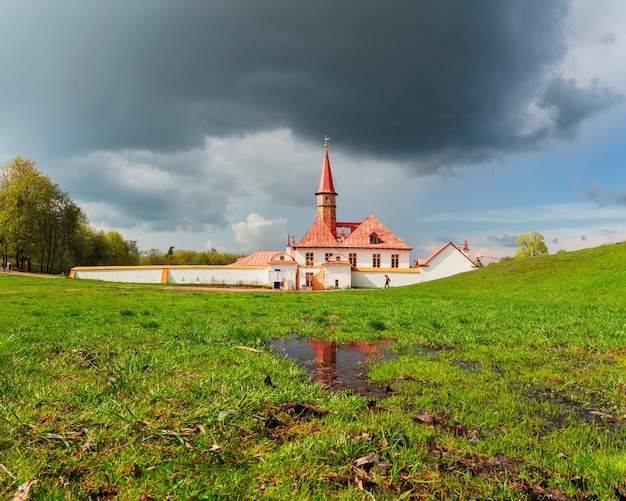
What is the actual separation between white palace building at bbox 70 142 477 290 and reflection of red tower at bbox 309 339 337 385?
125ft

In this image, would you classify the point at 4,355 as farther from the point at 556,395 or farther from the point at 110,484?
the point at 556,395

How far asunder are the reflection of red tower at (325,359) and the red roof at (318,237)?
151ft

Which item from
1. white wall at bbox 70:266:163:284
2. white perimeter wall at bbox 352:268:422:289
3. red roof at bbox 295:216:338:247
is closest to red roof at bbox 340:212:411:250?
red roof at bbox 295:216:338:247

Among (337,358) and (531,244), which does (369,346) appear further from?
(531,244)

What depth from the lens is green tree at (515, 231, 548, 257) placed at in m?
77.9

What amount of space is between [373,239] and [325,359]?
4957 cm

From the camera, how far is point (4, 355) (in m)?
6.16

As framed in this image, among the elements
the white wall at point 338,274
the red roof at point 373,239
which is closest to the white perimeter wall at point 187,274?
the white wall at point 338,274

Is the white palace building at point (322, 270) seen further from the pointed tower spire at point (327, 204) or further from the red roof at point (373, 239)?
the pointed tower spire at point (327, 204)

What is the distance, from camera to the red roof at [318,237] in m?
55.5

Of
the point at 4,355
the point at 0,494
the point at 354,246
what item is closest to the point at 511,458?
the point at 0,494

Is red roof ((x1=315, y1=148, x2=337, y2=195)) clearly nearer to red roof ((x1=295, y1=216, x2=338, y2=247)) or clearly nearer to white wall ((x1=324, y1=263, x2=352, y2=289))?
red roof ((x1=295, y1=216, x2=338, y2=247))

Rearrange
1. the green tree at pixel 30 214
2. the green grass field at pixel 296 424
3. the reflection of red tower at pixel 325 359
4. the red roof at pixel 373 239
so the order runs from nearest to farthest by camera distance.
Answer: the green grass field at pixel 296 424
the reflection of red tower at pixel 325 359
the green tree at pixel 30 214
the red roof at pixel 373 239

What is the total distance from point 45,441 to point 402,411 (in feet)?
11.6
